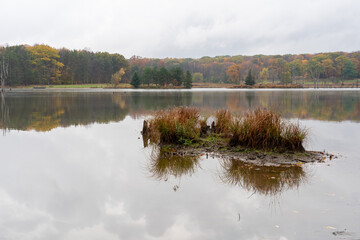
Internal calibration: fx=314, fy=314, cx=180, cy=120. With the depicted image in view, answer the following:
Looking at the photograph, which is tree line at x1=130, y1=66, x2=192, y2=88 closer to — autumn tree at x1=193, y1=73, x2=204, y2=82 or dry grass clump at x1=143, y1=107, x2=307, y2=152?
autumn tree at x1=193, y1=73, x2=204, y2=82

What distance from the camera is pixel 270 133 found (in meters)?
8.85

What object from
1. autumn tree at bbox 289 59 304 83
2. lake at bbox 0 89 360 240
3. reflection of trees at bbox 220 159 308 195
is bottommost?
lake at bbox 0 89 360 240

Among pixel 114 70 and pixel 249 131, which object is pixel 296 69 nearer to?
pixel 114 70

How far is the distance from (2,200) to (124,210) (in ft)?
7.45

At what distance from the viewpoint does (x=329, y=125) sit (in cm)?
1484

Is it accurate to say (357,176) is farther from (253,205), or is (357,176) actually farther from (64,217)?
(64,217)

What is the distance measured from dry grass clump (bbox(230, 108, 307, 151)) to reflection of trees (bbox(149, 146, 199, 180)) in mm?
1733

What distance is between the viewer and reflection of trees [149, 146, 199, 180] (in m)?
7.14

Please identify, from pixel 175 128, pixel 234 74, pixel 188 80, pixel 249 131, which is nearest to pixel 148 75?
pixel 188 80

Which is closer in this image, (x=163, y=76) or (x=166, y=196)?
(x=166, y=196)

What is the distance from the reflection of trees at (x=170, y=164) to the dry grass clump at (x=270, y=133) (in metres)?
1.73

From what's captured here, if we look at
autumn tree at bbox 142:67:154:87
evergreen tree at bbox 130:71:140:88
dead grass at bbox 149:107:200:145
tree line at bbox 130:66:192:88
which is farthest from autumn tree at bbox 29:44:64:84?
dead grass at bbox 149:107:200:145

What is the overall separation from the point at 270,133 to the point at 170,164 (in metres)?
3.05

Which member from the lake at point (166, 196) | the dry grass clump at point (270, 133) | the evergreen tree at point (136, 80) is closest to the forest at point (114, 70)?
the evergreen tree at point (136, 80)
